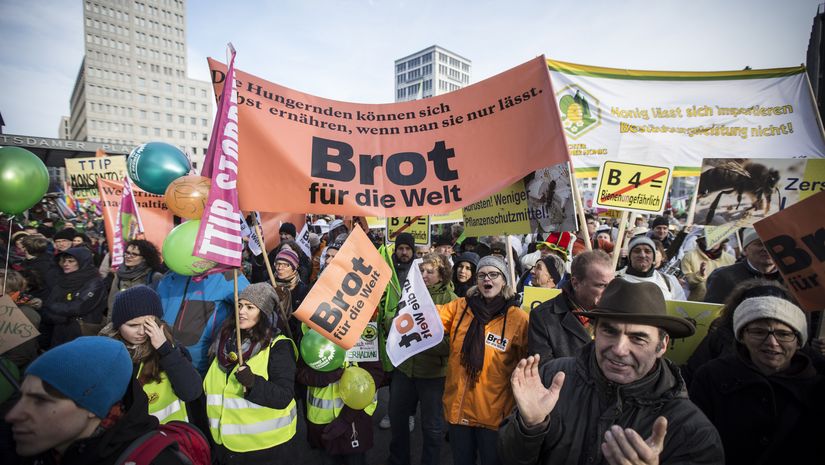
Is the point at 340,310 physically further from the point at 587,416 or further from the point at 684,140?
the point at 684,140

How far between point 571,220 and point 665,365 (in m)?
1.79

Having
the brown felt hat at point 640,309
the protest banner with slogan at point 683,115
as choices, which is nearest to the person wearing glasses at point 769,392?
the brown felt hat at point 640,309

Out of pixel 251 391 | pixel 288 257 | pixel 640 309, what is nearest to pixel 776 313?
pixel 640 309

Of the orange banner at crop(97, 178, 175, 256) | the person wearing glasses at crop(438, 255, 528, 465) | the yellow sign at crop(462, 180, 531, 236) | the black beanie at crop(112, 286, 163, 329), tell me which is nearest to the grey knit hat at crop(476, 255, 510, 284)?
the person wearing glasses at crop(438, 255, 528, 465)

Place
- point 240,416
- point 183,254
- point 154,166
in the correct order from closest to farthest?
point 240,416 < point 183,254 < point 154,166

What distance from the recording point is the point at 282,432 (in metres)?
2.78

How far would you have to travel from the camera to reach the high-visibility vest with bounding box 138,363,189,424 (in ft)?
8.27

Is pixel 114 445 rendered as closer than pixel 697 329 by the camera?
Yes

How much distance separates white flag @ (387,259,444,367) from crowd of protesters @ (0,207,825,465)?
0.20 meters

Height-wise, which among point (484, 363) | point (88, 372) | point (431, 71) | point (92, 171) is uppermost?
point (431, 71)

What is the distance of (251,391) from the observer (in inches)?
102

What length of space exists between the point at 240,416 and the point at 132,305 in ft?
3.49

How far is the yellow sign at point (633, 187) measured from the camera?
3.51 metres

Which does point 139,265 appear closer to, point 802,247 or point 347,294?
point 347,294
